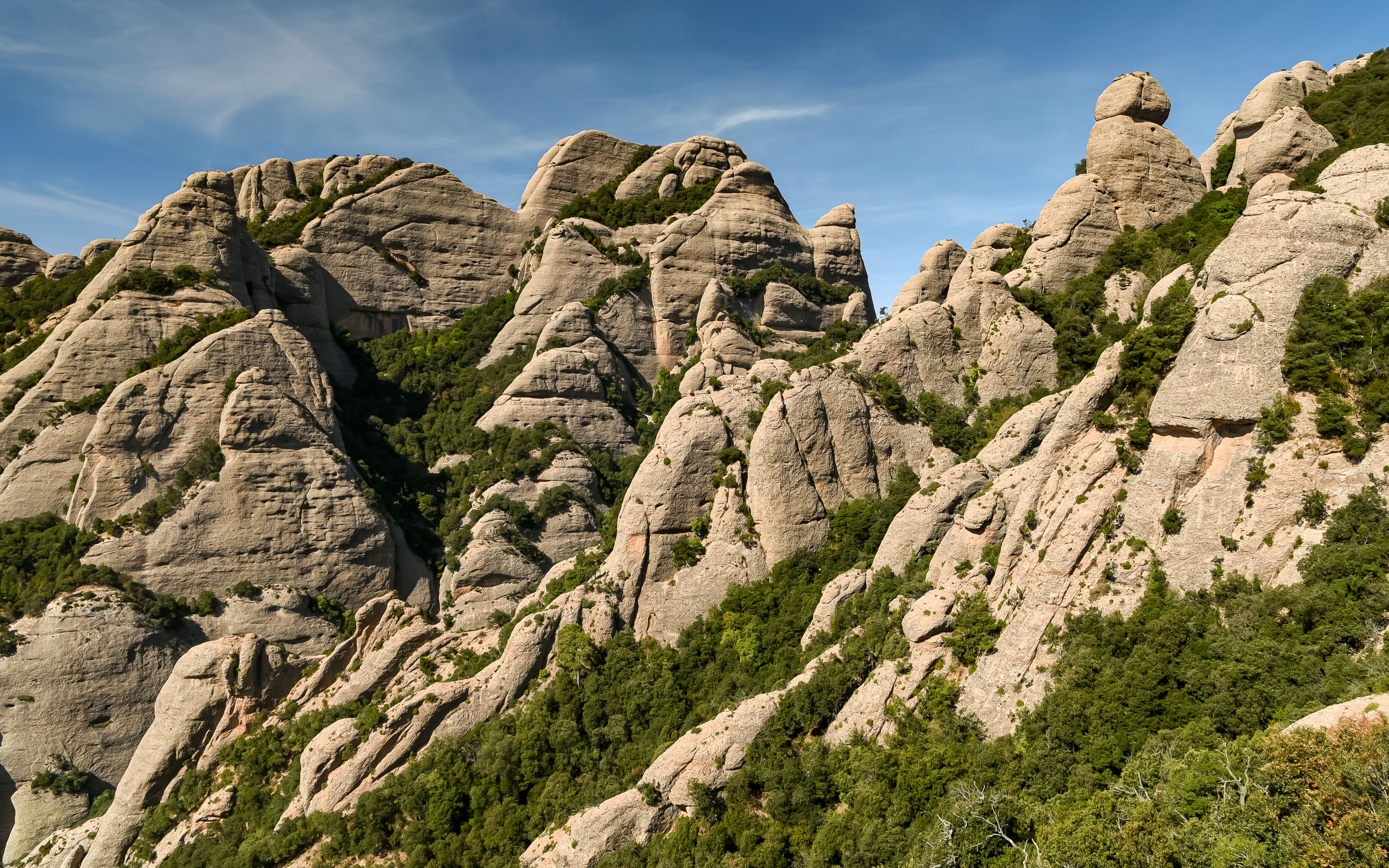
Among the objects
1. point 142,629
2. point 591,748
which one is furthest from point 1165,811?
point 142,629

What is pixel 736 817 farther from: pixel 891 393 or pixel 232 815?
pixel 232 815

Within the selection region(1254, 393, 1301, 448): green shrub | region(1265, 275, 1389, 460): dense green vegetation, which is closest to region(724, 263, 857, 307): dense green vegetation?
region(1265, 275, 1389, 460): dense green vegetation

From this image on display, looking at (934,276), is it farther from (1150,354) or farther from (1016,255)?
(1150,354)

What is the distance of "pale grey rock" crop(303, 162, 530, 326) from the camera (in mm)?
70250

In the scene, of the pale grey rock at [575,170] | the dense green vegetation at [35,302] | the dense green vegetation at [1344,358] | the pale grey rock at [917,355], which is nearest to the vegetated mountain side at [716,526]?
the dense green vegetation at [1344,358]

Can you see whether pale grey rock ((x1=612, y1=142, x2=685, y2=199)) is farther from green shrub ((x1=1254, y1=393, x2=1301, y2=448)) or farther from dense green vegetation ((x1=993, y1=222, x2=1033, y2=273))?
green shrub ((x1=1254, y1=393, x2=1301, y2=448))

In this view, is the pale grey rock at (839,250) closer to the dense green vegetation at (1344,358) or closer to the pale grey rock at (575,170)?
the pale grey rock at (575,170)

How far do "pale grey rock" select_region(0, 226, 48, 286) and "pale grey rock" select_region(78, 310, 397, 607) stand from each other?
30.0 metres

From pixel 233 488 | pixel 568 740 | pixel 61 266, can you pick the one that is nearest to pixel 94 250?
pixel 61 266

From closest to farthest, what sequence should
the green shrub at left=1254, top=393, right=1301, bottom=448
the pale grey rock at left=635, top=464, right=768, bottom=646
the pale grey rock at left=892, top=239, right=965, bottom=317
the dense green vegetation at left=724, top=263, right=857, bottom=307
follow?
the green shrub at left=1254, top=393, right=1301, bottom=448
the pale grey rock at left=635, top=464, right=768, bottom=646
the pale grey rock at left=892, top=239, right=965, bottom=317
the dense green vegetation at left=724, top=263, right=857, bottom=307

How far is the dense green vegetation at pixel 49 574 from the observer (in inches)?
1736

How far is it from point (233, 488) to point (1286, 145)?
209 ft

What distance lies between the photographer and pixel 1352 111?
44.3 metres

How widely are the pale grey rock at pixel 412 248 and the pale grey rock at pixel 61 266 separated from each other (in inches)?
725
